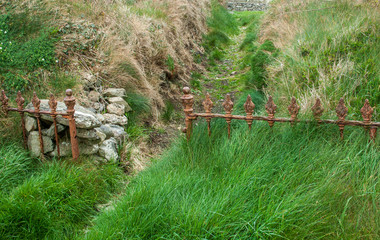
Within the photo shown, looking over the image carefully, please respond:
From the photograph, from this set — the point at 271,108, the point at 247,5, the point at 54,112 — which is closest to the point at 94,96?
the point at 54,112

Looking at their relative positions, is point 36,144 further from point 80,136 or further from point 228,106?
point 228,106

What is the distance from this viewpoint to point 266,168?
3.35 m

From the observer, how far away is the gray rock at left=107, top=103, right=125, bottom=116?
608 cm

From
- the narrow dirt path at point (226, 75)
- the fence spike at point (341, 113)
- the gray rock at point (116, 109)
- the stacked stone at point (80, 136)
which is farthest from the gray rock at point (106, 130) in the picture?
the narrow dirt path at point (226, 75)

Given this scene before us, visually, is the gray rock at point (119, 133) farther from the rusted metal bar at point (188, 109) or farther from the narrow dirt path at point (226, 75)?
the narrow dirt path at point (226, 75)

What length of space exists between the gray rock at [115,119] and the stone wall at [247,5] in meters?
19.5

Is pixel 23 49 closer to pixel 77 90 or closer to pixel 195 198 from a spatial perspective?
pixel 77 90

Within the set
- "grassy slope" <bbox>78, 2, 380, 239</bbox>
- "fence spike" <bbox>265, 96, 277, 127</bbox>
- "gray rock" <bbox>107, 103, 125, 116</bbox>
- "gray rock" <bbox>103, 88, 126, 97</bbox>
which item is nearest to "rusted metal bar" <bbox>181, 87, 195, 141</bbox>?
"grassy slope" <bbox>78, 2, 380, 239</bbox>

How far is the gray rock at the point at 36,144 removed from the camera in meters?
4.67

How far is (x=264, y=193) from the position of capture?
3000 millimetres

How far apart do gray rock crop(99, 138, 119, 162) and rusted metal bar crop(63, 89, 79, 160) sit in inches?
16.8

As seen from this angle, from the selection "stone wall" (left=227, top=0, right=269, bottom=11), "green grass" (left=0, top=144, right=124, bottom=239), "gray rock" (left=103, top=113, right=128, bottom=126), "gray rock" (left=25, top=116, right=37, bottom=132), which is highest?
"stone wall" (left=227, top=0, right=269, bottom=11)

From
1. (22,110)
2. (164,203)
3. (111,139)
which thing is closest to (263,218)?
(164,203)

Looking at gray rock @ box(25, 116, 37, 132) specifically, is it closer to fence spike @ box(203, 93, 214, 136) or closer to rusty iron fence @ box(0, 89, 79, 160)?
rusty iron fence @ box(0, 89, 79, 160)
